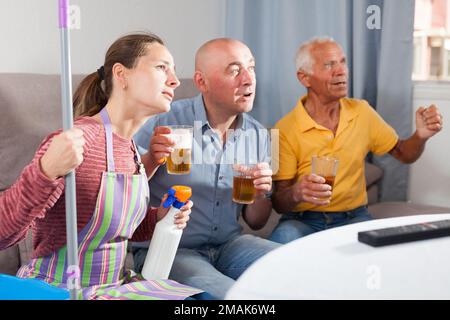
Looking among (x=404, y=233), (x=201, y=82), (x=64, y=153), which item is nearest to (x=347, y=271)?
(x=404, y=233)

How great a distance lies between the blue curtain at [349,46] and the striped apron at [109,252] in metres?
1.30

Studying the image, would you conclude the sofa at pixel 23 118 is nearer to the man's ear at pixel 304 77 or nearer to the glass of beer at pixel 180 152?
the glass of beer at pixel 180 152

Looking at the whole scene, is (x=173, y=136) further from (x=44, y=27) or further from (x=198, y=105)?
(x=44, y=27)

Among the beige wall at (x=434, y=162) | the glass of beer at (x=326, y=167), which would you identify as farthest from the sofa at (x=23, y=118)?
the beige wall at (x=434, y=162)

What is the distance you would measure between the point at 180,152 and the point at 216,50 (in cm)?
41

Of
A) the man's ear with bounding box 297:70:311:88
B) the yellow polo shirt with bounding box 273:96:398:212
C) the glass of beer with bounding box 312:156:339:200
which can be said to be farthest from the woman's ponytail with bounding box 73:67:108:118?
the man's ear with bounding box 297:70:311:88

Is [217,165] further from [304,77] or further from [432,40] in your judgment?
[432,40]

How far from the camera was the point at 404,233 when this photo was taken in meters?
1.10

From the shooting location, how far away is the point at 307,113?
229 centimetres

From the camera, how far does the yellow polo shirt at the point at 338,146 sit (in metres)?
2.26

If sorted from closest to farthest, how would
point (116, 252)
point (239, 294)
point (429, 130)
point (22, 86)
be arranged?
point (239, 294) → point (116, 252) → point (22, 86) → point (429, 130)

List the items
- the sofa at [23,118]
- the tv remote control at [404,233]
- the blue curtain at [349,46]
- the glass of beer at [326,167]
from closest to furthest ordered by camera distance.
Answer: the tv remote control at [404,233] < the glass of beer at [326,167] < the sofa at [23,118] < the blue curtain at [349,46]
